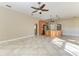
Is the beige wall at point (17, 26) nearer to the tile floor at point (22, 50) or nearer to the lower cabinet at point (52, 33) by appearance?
the tile floor at point (22, 50)

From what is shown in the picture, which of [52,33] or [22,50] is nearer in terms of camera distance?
[22,50]

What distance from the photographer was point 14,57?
72.9 inches

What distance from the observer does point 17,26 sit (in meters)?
2.71

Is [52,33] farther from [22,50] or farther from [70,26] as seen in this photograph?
[22,50]

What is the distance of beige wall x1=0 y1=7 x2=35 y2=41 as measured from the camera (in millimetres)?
2611

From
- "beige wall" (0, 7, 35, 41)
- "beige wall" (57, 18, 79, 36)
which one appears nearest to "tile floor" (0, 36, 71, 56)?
"beige wall" (0, 7, 35, 41)

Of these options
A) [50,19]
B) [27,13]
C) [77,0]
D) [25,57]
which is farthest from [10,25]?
[77,0]

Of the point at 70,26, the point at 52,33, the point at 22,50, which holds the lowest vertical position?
the point at 22,50

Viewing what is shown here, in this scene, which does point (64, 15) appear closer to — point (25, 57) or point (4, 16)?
point (25, 57)

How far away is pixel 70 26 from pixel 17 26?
3.90 ft

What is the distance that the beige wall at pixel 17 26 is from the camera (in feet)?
8.57

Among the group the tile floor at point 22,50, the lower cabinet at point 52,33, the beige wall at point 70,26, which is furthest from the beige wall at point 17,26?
the beige wall at point 70,26

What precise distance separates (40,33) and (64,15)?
2.10ft

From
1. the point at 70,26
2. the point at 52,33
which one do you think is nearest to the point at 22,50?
the point at 52,33
